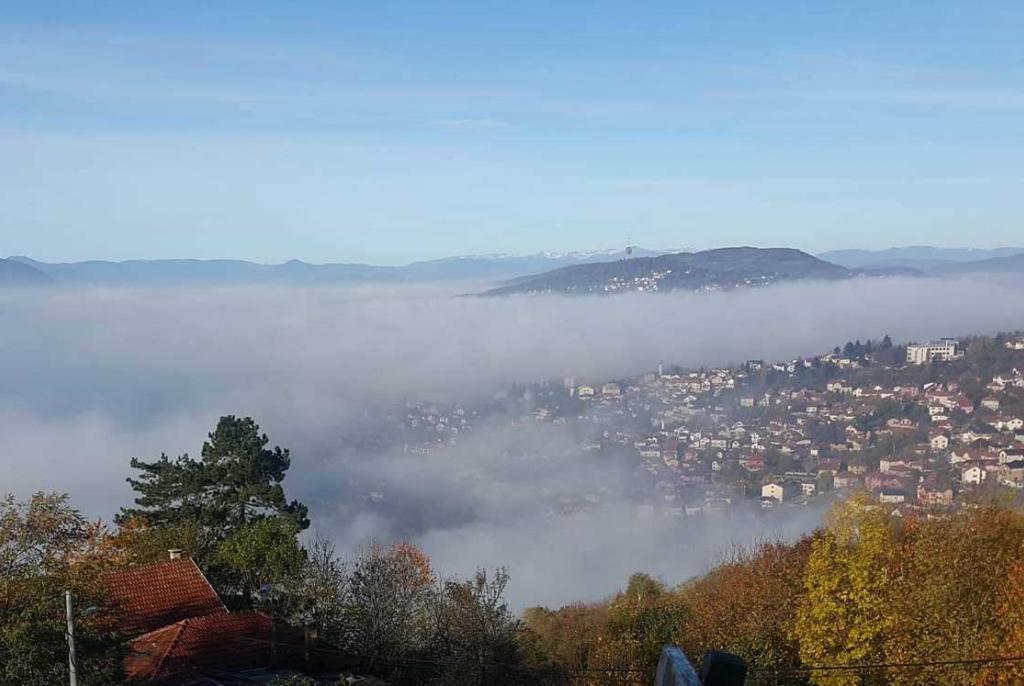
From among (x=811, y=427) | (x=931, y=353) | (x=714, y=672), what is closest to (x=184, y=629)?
(x=714, y=672)

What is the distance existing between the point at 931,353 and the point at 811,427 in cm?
2203

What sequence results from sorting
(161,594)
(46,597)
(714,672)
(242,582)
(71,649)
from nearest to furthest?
1. (714,672)
2. (71,649)
3. (46,597)
4. (161,594)
5. (242,582)

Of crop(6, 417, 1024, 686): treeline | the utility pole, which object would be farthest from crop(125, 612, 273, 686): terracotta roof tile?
the utility pole

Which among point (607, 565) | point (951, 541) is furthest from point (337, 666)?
point (607, 565)

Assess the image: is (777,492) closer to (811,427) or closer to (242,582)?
(811,427)

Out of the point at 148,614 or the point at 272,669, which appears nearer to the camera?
the point at 272,669

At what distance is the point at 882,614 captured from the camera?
15359mm

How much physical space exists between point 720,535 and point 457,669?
65.3 meters

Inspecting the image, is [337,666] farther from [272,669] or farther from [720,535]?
[720,535]

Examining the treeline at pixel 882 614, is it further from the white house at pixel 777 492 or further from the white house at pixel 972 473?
the white house at pixel 777 492

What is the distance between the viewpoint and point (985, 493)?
20078mm

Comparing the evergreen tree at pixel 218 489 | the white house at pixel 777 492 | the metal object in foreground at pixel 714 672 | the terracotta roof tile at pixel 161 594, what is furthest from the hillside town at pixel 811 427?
the metal object in foreground at pixel 714 672

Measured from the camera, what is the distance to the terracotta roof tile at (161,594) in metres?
20.1

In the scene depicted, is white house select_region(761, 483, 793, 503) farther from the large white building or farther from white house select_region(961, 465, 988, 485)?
the large white building
